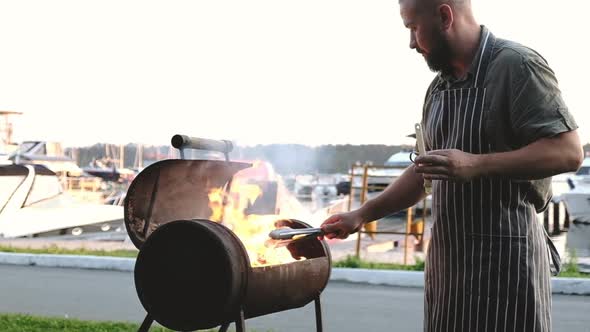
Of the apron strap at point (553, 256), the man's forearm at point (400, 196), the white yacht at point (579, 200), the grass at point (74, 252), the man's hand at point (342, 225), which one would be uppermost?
the man's forearm at point (400, 196)

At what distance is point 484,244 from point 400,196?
548mm

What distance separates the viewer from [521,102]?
1957 mm

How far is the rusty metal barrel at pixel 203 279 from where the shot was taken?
286 centimetres

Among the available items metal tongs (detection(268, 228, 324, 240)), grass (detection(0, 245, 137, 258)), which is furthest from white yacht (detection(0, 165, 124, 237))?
metal tongs (detection(268, 228, 324, 240))

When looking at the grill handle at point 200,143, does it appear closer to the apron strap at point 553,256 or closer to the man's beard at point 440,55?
the man's beard at point 440,55

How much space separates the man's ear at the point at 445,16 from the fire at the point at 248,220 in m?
1.37

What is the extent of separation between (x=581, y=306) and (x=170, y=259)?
19.2 feet

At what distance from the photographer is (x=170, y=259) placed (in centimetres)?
304

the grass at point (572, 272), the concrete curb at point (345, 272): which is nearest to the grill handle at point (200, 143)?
the concrete curb at point (345, 272)

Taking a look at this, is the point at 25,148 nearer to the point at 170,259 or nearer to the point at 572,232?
the point at 572,232

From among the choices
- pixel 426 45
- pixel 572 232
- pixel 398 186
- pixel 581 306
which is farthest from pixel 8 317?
pixel 572 232

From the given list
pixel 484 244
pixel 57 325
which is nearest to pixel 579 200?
pixel 57 325

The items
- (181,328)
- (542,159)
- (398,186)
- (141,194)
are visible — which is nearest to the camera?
(542,159)

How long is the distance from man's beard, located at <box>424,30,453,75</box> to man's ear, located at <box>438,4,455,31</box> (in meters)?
0.03
